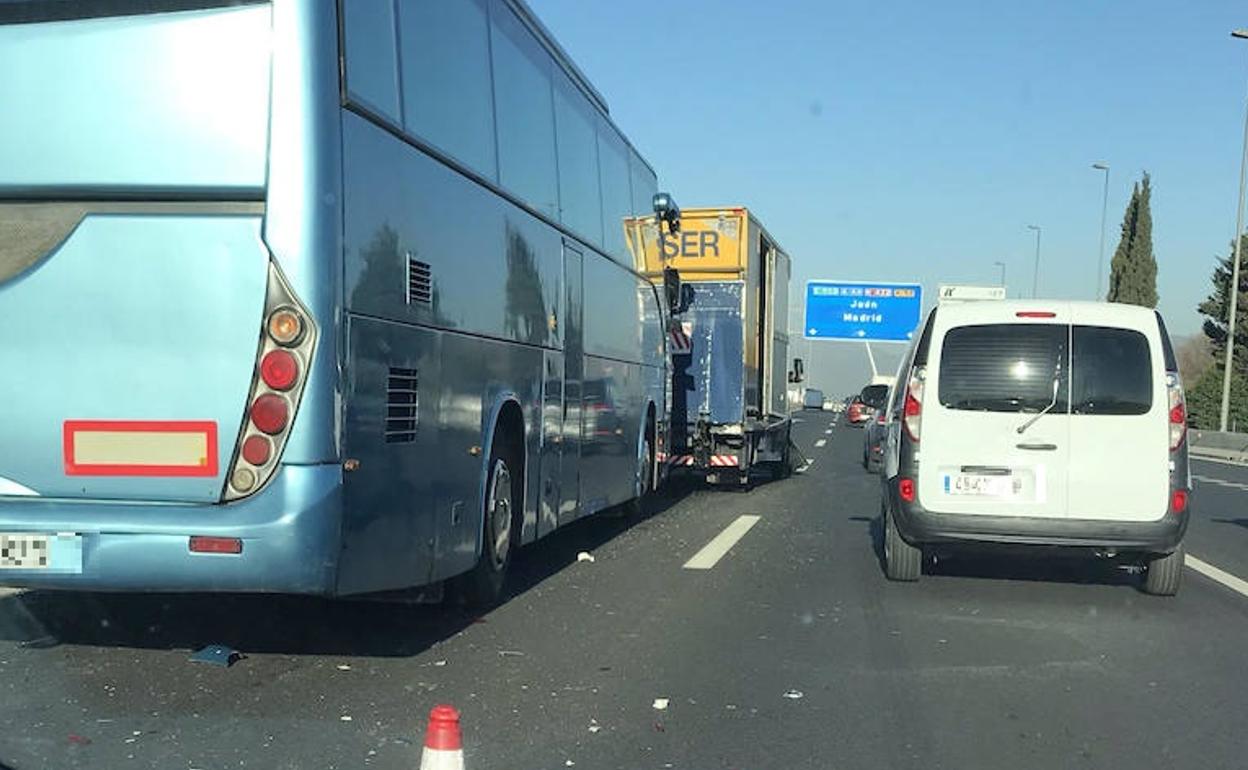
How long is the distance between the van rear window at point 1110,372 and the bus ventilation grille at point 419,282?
15.2 ft

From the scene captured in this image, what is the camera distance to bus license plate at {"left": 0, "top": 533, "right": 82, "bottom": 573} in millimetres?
5082

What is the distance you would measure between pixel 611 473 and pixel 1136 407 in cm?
468

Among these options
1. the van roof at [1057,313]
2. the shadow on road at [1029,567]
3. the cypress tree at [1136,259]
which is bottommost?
the shadow on road at [1029,567]

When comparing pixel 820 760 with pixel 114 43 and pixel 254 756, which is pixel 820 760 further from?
pixel 114 43

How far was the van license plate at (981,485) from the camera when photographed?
8062 mm

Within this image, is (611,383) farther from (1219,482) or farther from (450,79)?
(1219,482)

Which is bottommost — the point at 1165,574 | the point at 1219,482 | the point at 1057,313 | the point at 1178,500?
the point at 1219,482

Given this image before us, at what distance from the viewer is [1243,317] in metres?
58.6

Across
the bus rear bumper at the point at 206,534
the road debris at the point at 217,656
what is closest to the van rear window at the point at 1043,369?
the bus rear bumper at the point at 206,534

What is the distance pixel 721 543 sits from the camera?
37.3 ft

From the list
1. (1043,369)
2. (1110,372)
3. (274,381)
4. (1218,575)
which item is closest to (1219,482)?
(1218,575)

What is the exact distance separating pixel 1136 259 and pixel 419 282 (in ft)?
232

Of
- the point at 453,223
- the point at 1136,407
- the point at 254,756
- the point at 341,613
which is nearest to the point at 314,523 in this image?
the point at 254,756

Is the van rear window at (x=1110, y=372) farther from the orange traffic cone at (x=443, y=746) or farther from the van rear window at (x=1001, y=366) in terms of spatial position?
the orange traffic cone at (x=443, y=746)
